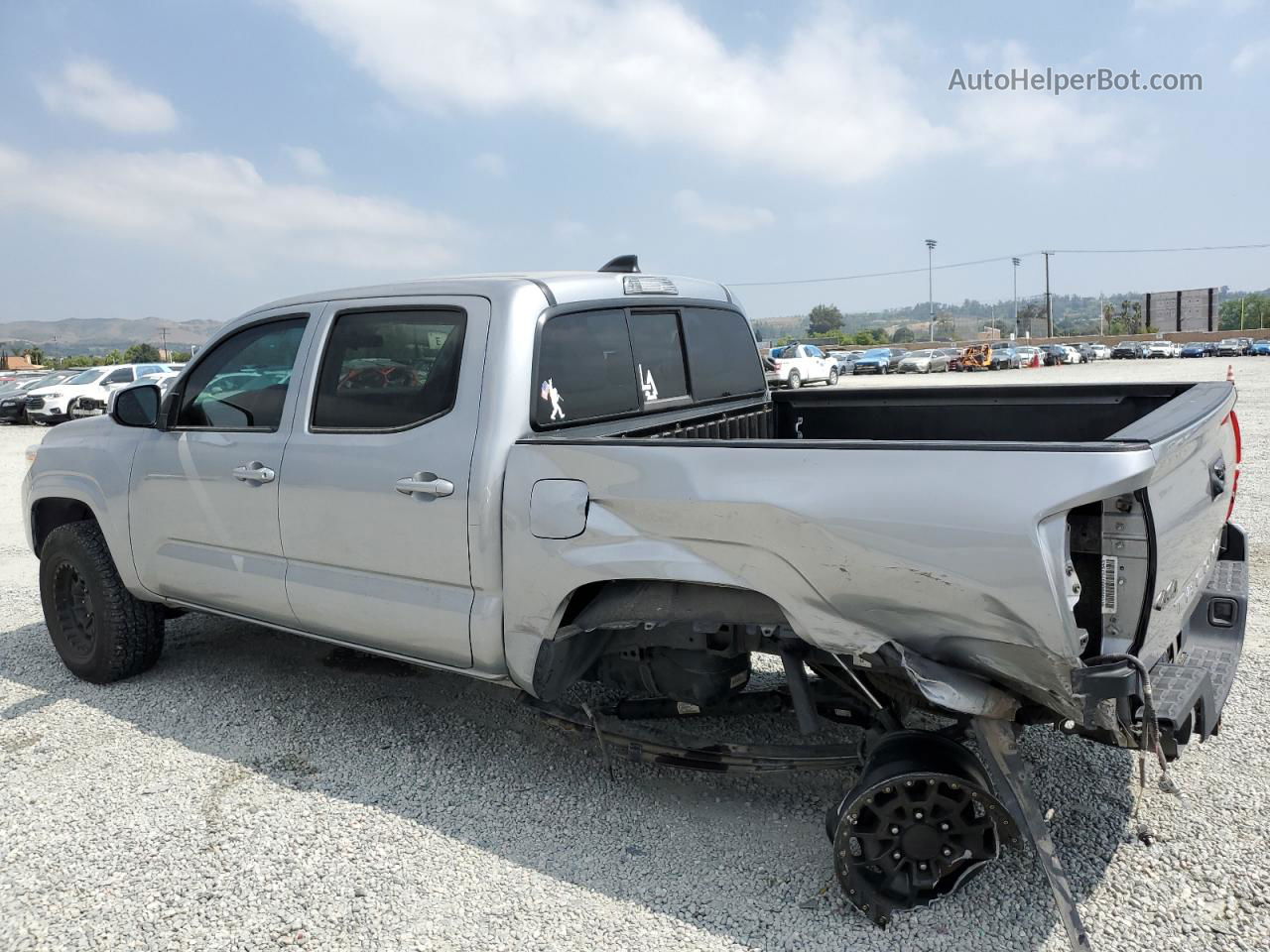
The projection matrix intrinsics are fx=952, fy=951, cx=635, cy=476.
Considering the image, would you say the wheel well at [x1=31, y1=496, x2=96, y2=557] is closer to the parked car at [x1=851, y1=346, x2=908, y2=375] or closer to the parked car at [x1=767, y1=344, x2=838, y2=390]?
the parked car at [x1=767, y1=344, x2=838, y2=390]

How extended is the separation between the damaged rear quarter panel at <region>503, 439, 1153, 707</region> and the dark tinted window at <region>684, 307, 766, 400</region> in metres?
1.52

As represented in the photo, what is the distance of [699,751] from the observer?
3223 mm

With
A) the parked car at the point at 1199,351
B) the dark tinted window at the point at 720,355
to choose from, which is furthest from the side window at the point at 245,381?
the parked car at the point at 1199,351

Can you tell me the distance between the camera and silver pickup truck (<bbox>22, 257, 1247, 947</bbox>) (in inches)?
97.5

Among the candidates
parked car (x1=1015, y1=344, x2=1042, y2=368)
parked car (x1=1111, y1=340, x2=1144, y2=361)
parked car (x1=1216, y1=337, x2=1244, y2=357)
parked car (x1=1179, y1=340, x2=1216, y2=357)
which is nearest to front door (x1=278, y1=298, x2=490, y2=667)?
parked car (x1=1015, y1=344, x2=1042, y2=368)

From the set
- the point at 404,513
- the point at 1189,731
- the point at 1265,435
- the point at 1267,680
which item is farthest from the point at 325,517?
the point at 1265,435

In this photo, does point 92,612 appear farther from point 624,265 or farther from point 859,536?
point 859,536

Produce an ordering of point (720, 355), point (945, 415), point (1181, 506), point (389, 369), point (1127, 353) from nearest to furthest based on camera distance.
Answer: point (1181, 506) → point (389, 369) → point (945, 415) → point (720, 355) → point (1127, 353)

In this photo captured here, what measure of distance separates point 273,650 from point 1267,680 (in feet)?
16.5

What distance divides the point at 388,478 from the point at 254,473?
80 centimetres

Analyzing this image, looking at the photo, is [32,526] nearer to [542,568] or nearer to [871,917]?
[542,568]

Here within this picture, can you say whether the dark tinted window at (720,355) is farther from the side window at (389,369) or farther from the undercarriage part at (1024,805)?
the undercarriage part at (1024,805)

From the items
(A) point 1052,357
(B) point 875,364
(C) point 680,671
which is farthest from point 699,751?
(A) point 1052,357

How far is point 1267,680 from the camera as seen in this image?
438cm
